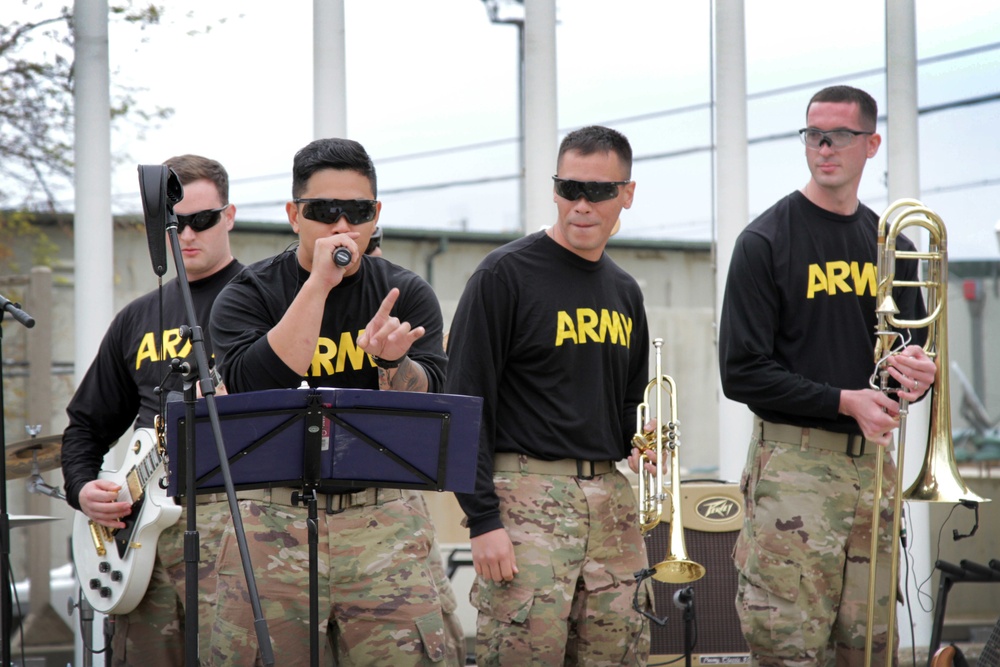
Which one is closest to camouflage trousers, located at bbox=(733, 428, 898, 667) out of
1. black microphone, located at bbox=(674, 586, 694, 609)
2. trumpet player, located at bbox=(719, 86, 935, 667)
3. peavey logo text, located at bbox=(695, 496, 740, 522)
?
trumpet player, located at bbox=(719, 86, 935, 667)

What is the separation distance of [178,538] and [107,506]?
339mm

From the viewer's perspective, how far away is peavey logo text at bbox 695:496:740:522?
19.7 feet

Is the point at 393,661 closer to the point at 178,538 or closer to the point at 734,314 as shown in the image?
the point at 178,538

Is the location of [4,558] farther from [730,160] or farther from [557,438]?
[730,160]

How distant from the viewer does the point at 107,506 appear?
4.75 m

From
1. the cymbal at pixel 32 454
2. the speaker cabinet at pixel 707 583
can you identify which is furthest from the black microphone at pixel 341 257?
the speaker cabinet at pixel 707 583

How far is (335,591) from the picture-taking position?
366 cm

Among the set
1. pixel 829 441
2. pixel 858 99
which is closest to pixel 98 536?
pixel 829 441

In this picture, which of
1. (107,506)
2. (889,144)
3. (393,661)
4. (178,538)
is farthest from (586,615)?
(889,144)

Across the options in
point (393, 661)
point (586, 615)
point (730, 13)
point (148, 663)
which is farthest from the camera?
point (730, 13)

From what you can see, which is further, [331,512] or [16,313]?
[16,313]

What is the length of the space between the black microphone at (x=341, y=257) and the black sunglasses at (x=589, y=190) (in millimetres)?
1012

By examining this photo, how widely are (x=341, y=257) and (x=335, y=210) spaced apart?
1.08 feet

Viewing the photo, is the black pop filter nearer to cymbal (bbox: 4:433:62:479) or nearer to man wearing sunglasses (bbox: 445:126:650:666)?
man wearing sunglasses (bbox: 445:126:650:666)
